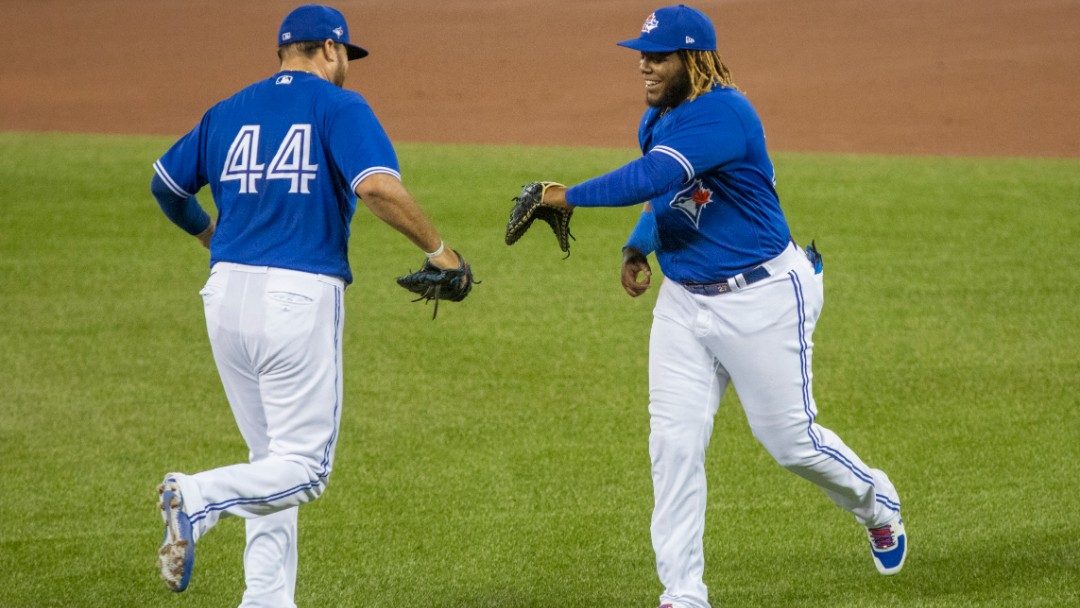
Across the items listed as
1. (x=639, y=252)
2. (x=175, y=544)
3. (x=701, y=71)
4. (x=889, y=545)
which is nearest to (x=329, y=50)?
(x=701, y=71)

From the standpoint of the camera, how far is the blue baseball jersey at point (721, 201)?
162 inches

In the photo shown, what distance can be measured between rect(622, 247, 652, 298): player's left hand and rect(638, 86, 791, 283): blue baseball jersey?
0.34 m

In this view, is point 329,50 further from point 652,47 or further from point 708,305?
point 708,305

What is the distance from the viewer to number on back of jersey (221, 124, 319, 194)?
12.9 feet

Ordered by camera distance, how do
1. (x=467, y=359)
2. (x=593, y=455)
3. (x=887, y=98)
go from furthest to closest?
(x=887, y=98) < (x=467, y=359) < (x=593, y=455)

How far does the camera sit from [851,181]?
12836mm

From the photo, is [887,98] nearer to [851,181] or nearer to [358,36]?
[851,181]

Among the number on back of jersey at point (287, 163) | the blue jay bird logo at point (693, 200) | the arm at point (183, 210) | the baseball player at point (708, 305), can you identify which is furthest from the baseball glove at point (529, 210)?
the arm at point (183, 210)

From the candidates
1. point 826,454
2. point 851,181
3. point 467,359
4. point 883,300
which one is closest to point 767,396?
point 826,454

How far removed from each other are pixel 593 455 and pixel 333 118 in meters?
2.80

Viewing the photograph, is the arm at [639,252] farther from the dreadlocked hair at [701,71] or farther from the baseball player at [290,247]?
the baseball player at [290,247]

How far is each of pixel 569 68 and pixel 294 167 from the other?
1603 centimetres

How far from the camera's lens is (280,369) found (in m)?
3.96

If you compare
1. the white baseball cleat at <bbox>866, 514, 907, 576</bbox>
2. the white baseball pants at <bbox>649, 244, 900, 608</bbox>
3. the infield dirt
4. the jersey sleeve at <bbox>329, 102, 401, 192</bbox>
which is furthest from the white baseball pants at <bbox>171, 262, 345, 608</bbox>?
the infield dirt
